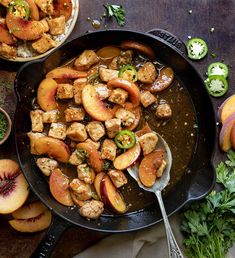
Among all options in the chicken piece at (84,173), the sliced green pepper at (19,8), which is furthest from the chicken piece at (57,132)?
the sliced green pepper at (19,8)

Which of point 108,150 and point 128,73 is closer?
point 108,150

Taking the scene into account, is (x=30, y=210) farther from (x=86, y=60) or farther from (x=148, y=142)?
(x=86, y=60)

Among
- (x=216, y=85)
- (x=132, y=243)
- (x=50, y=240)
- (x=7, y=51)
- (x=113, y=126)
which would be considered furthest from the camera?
(x=216, y=85)

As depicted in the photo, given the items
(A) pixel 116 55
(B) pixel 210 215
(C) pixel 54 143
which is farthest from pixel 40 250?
(A) pixel 116 55

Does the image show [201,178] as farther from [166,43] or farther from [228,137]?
[166,43]

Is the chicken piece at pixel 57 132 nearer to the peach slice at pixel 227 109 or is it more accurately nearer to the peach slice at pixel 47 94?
the peach slice at pixel 47 94

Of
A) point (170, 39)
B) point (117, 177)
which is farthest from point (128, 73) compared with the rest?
point (117, 177)

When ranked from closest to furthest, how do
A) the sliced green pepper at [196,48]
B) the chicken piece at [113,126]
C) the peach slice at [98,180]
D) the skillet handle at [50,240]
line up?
the skillet handle at [50,240], the chicken piece at [113,126], the peach slice at [98,180], the sliced green pepper at [196,48]
